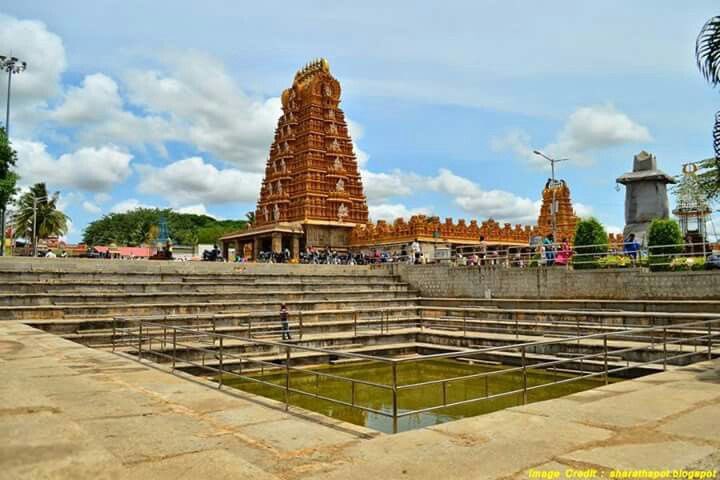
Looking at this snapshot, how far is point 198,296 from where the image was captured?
18.2 m

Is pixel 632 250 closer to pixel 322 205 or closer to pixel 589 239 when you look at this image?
pixel 589 239

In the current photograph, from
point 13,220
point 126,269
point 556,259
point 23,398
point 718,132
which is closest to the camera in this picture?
point 23,398

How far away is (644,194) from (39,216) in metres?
56.3

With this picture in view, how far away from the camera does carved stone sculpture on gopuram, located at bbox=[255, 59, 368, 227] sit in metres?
44.7

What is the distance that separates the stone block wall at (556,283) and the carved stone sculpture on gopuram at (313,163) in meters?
19.4

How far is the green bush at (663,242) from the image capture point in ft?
59.9

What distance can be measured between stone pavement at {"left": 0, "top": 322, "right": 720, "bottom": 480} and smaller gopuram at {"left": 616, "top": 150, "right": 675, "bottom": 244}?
1731 cm

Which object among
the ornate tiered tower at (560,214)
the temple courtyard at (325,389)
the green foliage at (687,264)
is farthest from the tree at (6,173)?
the ornate tiered tower at (560,214)

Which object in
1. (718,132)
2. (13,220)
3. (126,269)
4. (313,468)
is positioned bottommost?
(313,468)

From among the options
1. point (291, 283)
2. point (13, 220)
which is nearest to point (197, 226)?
point (13, 220)

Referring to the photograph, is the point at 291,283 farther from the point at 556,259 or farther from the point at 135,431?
the point at 135,431

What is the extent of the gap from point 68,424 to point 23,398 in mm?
1352

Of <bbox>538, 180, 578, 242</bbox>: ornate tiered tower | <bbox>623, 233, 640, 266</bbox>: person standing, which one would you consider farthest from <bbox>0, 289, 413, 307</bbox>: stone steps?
<bbox>538, 180, 578, 242</bbox>: ornate tiered tower

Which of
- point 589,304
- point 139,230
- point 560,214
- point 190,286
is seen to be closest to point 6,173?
point 190,286
